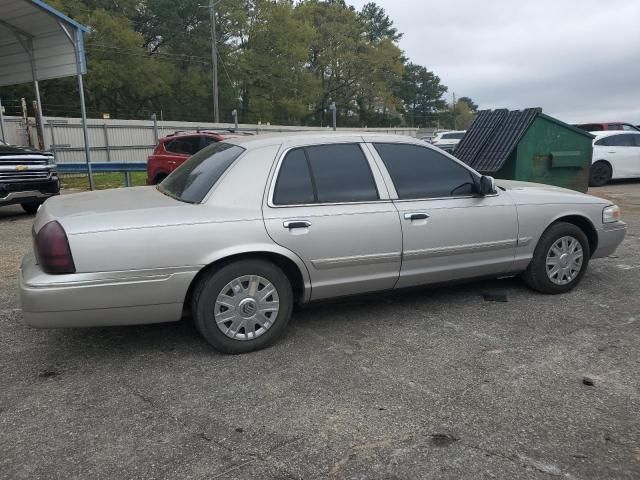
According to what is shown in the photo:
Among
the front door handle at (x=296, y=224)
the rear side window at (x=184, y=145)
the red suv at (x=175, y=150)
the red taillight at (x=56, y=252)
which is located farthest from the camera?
the rear side window at (x=184, y=145)

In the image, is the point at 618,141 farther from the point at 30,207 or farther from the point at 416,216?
the point at 30,207

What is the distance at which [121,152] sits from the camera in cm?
2586

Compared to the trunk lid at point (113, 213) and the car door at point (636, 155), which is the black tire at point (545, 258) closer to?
the trunk lid at point (113, 213)

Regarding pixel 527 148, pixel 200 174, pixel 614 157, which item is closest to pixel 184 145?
pixel 527 148

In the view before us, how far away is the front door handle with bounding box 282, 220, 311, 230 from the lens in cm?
366

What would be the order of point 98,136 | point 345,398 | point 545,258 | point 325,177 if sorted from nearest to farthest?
point 345,398 < point 325,177 < point 545,258 < point 98,136

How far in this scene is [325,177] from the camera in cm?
394

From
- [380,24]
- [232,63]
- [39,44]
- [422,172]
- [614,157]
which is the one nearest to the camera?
[422,172]

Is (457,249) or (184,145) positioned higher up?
(184,145)

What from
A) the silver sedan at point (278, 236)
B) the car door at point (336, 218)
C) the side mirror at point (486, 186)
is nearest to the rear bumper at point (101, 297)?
the silver sedan at point (278, 236)

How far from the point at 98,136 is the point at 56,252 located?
24426 millimetres

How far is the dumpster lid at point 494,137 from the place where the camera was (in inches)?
338

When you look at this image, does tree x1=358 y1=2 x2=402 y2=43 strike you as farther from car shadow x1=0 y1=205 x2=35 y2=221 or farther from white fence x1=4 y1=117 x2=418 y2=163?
car shadow x1=0 y1=205 x2=35 y2=221

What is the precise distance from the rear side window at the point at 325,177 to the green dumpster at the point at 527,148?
514 centimetres
